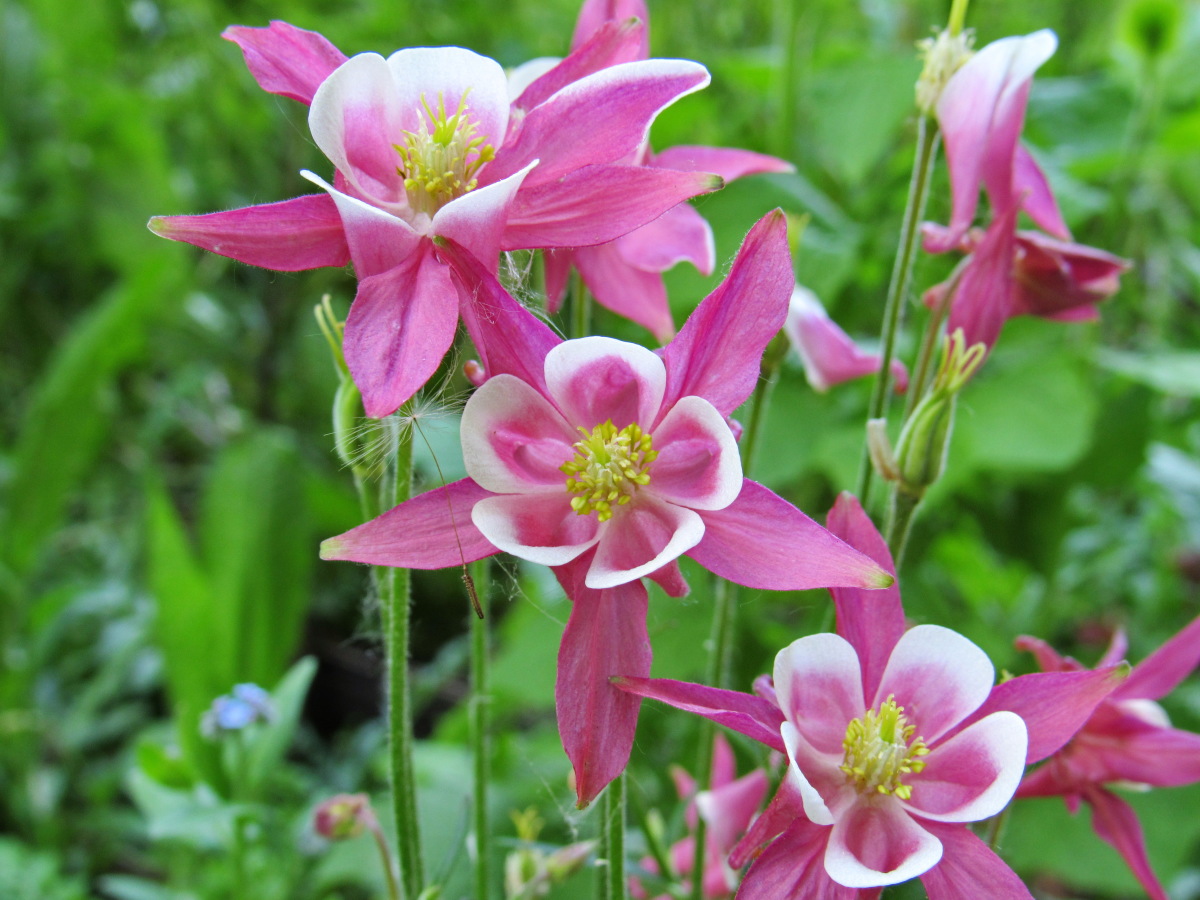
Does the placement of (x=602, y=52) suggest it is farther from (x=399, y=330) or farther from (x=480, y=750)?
(x=480, y=750)

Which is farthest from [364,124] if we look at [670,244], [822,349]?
[822,349]

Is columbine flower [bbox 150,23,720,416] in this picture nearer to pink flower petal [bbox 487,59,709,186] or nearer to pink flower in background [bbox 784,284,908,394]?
pink flower petal [bbox 487,59,709,186]

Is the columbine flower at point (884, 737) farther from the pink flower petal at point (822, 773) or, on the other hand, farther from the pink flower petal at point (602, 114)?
the pink flower petal at point (602, 114)

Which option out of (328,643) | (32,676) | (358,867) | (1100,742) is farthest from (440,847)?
(328,643)

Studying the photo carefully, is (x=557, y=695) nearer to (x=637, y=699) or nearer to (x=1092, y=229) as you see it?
(x=637, y=699)

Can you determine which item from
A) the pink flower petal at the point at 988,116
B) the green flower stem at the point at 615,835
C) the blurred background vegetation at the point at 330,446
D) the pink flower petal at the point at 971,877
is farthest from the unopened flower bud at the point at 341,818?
the pink flower petal at the point at 988,116
